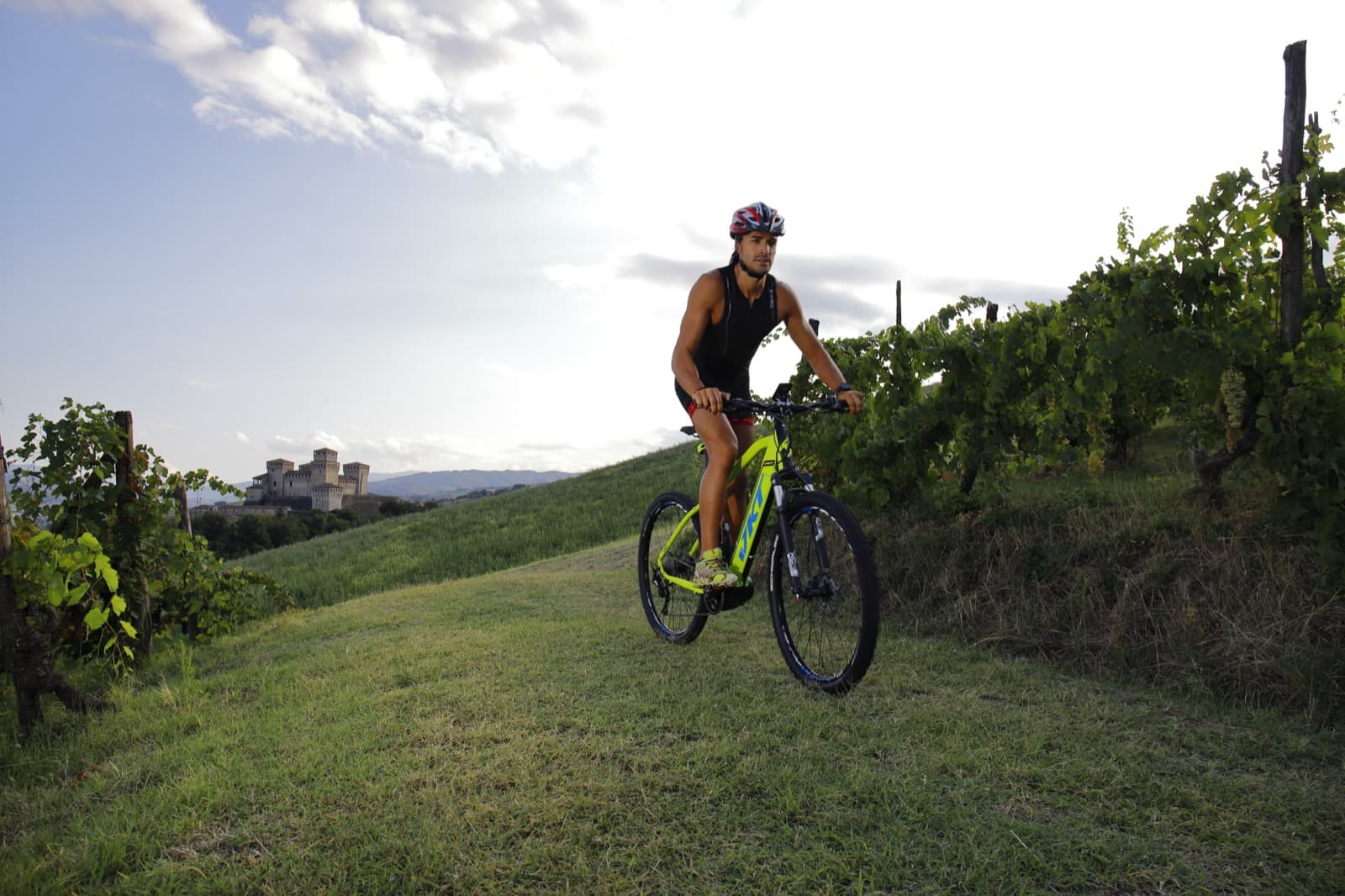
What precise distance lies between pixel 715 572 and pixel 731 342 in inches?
52.4

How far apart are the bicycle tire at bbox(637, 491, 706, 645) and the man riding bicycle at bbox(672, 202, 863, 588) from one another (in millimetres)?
498

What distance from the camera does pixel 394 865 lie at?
257 centimetres

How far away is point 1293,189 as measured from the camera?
16.0ft

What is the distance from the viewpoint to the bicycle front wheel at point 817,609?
3.91 meters

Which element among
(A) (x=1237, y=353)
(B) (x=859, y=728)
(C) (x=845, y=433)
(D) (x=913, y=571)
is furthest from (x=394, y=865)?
(C) (x=845, y=433)

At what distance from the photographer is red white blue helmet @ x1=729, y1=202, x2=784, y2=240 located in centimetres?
439

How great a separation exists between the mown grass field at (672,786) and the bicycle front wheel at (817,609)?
16 centimetres

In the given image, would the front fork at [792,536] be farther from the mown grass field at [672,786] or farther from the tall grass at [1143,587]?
the tall grass at [1143,587]

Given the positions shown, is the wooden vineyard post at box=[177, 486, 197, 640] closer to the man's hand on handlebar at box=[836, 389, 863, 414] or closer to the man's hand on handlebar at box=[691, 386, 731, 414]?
the man's hand on handlebar at box=[691, 386, 731, 414]

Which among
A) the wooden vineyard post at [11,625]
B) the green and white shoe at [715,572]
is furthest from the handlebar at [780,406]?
the wooden vineyard post at [11,625]

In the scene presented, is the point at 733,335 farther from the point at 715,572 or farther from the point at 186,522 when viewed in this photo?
the point at 186,522

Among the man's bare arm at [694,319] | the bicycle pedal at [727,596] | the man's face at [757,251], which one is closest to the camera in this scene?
the man's face at [757,251]

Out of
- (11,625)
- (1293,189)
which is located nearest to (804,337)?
(1293,189)

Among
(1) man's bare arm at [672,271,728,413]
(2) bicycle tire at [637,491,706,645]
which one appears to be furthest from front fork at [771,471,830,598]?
(2) bicycle tire at [637,491,706,645]
